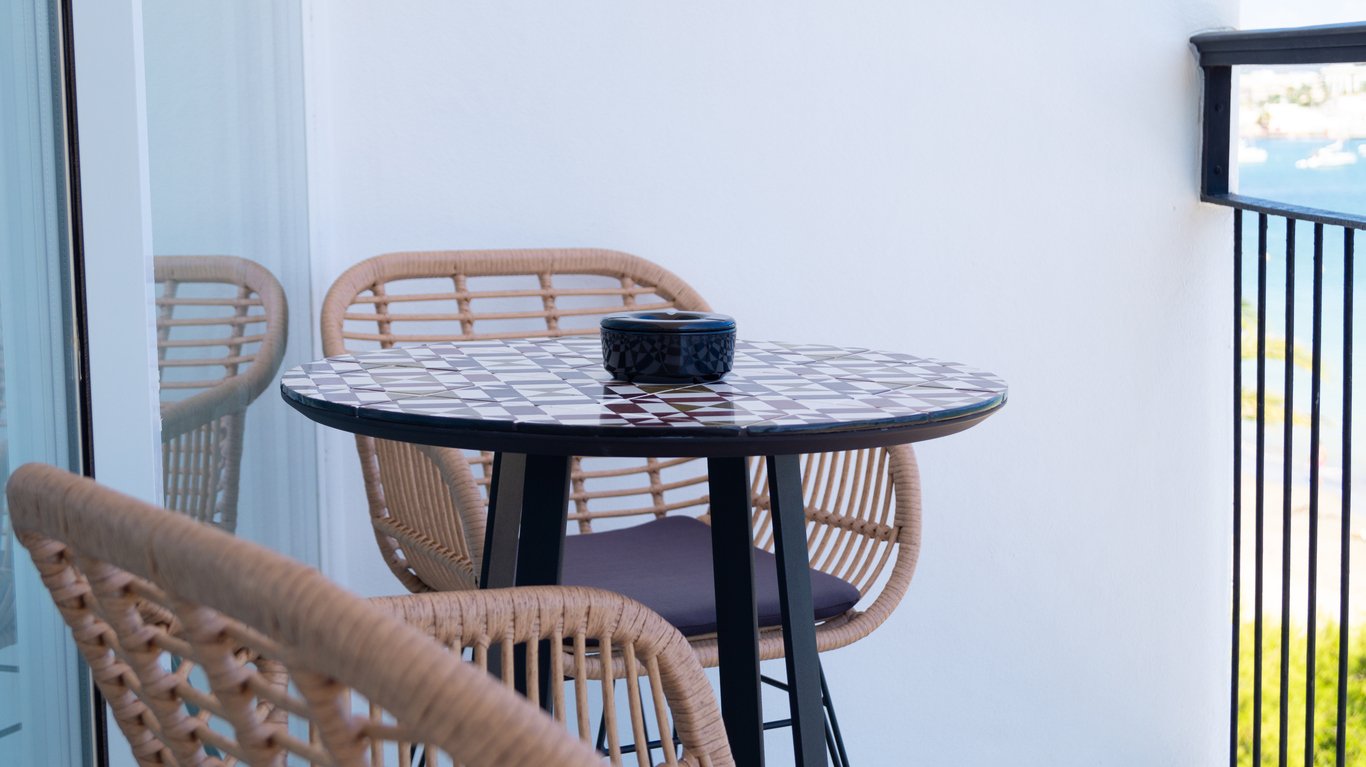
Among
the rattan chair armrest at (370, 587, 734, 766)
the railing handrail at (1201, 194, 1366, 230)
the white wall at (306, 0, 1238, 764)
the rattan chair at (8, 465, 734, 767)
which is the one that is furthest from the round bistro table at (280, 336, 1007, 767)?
the railing handrail at (1201, 194, 1366, 230)

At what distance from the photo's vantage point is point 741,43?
2.45 m

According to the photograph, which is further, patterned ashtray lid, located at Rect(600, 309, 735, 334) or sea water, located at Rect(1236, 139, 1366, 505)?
sea water, located at Rect(1236, 139, 1366, 505)

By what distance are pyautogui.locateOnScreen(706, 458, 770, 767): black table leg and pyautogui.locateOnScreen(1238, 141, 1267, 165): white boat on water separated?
5.37 feet

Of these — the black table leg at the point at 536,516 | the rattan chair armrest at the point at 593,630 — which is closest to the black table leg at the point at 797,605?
the black table leg at the point at 536,516

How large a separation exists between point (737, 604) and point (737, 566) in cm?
4

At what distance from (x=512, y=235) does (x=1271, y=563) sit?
2323mm

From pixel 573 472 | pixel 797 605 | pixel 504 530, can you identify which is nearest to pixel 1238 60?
pixel 573 472

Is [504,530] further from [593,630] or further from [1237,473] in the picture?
[1237,473]

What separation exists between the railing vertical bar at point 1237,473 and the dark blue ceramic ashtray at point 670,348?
162 cm

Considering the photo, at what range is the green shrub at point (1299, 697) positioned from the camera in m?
2.97

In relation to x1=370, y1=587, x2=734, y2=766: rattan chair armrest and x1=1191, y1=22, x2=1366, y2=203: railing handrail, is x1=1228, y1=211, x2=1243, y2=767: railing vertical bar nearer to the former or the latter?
x1=1191, y1=22, x2=1366, y2=203: railing handrail

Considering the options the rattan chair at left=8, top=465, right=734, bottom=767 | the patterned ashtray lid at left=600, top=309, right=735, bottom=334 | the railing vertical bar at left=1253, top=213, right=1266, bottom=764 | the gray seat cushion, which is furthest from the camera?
the railing vertical bar at left=1253, top=213, right=1266, bottom=764

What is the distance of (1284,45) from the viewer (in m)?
2.30

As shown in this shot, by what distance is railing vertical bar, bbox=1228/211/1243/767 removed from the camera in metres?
2.63
